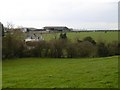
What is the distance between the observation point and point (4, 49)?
62250 millimetres

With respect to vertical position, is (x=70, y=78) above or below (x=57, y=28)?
below

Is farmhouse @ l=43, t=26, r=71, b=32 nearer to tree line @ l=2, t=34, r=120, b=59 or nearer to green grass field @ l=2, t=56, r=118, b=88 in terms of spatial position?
tree line @ l=2, t=34, r=120, b=59

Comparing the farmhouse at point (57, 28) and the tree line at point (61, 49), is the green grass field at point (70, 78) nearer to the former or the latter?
the tree line at point (61, 49)

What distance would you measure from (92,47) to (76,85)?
55916mm

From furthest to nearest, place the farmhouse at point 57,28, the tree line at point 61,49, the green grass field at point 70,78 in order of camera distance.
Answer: the farmhouse at point 57,28 < the tree line at point 61,49 < the green grass field at point 70,78

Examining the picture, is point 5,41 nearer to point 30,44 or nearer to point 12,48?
point 12,48

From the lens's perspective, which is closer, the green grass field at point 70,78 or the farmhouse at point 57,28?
the green grass field at point 70,78

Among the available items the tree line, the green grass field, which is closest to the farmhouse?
the tree line

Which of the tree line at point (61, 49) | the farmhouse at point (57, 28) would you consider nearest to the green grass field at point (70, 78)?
the tree line at point (61, 49)

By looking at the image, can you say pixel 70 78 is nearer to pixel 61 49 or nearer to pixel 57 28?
pixel 61 49

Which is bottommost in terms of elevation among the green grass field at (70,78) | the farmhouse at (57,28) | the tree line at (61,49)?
the tree line at (61,49)

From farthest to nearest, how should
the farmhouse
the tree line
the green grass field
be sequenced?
the farmhouse, the tree line, the green grass field

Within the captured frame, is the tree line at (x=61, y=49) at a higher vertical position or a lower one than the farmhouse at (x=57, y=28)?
lower

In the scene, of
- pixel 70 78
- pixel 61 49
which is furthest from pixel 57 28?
pixel 70 78
